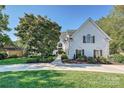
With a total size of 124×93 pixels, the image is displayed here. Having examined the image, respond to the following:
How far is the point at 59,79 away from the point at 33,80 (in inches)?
26.0

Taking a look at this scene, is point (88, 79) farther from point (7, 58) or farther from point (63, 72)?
point (7, 58)

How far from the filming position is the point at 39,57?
7461 millimetres

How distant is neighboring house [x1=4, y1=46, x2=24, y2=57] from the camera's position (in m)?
7.41

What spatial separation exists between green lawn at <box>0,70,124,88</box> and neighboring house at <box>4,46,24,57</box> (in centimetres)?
67

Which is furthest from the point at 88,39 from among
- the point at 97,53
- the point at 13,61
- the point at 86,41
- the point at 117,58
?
the point at 13,61

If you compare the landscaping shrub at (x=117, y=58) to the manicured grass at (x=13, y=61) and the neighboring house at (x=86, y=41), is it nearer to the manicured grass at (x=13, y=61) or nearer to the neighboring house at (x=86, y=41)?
the neighboring house at (x=86, y=41)

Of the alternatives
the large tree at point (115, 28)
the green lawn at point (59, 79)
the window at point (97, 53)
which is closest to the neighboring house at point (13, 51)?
the green lawn at point (59, 79)

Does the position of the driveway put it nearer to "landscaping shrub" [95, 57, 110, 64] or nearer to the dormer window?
"landscaping shrub" [95, 57, 110, 64]

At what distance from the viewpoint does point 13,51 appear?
7551mm

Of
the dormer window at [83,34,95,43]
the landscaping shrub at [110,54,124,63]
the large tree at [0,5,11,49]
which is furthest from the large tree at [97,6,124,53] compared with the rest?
the large tree at [0,5,11,49]

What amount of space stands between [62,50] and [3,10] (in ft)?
6.35

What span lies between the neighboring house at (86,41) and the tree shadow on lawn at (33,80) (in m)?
0.92

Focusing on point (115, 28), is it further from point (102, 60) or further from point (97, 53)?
point (102, 60)
